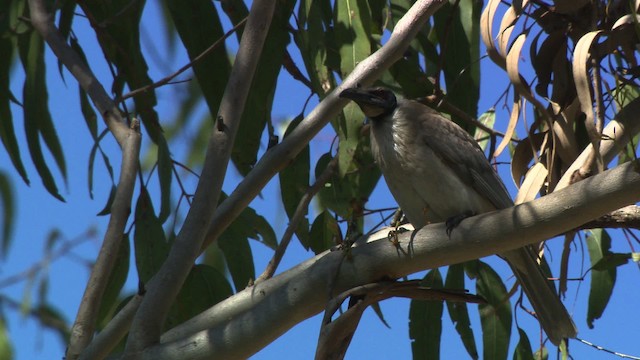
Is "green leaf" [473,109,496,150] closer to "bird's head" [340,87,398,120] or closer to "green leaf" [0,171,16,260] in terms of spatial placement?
"bird's head" [340,87,398,120]

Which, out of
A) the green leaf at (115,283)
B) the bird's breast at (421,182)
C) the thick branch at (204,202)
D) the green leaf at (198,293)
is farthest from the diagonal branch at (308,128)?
the green leaf at (115,283)

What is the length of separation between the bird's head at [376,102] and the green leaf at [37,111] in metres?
1.11

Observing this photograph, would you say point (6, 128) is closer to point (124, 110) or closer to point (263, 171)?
point (124, 110)

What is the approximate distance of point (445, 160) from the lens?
3295 millimetres

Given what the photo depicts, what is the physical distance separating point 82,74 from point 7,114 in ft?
3.00

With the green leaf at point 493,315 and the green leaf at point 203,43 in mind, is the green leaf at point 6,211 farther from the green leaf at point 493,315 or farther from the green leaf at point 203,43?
the green leaf at point 493,315

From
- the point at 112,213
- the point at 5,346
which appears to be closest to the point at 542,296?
the point at 112,213

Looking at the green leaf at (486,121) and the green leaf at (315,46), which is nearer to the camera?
the green leaf at (315,46)

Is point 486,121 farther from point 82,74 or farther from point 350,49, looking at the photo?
point 82,74

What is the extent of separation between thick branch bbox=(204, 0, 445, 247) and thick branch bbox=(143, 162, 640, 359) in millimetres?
Result: 319

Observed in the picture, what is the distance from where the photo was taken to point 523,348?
3441 millimetres

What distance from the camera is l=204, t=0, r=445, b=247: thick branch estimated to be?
2557 mm

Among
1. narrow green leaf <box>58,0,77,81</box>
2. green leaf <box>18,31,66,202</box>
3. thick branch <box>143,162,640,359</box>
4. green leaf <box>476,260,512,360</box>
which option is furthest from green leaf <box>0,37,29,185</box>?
green leaf <box>476,260,512,360</box>

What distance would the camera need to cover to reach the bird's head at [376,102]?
3.00m
